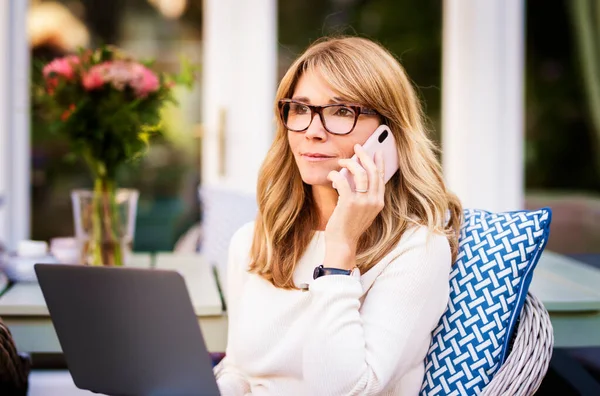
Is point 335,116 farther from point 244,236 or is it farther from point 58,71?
point 58,71

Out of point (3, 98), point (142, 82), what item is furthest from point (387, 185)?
point (3, 98)

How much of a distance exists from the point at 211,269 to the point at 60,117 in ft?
2.07

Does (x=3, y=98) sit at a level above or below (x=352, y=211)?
above

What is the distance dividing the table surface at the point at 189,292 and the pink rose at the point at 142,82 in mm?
479

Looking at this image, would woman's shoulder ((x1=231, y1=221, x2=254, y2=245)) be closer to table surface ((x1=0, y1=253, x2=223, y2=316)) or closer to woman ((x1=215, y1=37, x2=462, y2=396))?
woman ((x1=215, y1=37, x2=462, y2=396))

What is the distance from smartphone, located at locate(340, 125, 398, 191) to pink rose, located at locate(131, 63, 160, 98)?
827 millimetres

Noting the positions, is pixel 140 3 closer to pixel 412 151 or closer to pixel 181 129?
pixel 181 129

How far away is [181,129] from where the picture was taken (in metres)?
3.83

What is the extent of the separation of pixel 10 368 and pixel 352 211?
759mm

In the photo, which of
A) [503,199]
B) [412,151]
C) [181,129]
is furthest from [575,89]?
[412,151]

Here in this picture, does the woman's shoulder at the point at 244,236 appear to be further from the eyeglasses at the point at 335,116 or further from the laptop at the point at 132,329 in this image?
the laptop at the point at 132,329

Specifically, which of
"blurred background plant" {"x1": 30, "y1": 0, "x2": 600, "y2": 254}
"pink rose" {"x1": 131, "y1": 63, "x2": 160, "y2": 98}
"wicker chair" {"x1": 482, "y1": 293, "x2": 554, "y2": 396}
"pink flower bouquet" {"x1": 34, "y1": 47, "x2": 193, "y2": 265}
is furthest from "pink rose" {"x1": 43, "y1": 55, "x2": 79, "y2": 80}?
"blurred background plant" {"x1": 30, "y1": 0, "x2": 600, "y2": 254}

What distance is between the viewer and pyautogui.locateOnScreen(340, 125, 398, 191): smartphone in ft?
4.89

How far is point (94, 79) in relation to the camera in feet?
6.82
